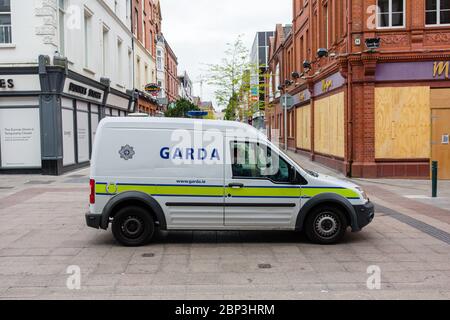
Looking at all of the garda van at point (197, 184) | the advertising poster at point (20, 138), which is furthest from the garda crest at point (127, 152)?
the advertising poster at point (20, 138)

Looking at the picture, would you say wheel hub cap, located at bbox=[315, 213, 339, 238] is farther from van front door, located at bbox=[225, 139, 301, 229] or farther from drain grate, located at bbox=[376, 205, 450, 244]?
drain grate, located at bbox=[376, 205, 450, 244]

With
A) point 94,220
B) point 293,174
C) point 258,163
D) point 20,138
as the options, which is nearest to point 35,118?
point 20,138

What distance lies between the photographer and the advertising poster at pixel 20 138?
1766cm

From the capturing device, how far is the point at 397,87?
53.7 ft

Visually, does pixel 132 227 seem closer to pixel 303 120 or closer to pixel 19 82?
pixel 19 82

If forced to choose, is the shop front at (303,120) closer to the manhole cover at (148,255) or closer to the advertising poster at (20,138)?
the advertising poster at (20,138)

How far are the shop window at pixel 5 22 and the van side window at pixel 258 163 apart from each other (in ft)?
45.6

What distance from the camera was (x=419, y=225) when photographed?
8750mm

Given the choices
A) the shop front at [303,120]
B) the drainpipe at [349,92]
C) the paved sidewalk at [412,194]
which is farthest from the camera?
the shop front at [303,120]

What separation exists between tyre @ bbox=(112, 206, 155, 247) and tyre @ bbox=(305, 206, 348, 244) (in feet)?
8.08

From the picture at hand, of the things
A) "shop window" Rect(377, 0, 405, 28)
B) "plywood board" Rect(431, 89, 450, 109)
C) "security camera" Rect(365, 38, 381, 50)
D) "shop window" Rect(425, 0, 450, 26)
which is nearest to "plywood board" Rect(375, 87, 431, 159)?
"plywood board" Rect(431, 89, 450, 109)

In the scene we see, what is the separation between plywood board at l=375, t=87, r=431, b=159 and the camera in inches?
642

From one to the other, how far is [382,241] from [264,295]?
3270 mm

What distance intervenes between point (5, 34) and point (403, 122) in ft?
49.1
